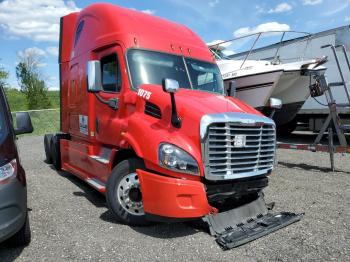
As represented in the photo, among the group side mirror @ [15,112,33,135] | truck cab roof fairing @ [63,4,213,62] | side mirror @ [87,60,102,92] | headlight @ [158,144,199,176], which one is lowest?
headlight @ [158,144,199,176]

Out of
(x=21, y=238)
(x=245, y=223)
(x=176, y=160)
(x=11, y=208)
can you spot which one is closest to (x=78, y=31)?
(x=176, y=160)

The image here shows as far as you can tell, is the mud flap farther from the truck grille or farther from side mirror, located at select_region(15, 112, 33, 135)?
side mirror, located at select_region(15, 112, 33, 135)

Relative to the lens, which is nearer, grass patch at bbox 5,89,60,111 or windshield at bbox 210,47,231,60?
windshield at bbox 210,47,231,60

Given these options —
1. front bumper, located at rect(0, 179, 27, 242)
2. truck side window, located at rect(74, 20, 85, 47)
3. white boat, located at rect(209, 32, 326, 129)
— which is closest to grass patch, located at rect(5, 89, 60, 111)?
white boat, located at rect(209, 32, 326, 129)

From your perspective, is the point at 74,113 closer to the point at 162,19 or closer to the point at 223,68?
the point at 162,19

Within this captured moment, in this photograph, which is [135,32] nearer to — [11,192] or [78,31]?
[78,31]

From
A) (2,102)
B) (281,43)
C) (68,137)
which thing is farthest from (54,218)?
(281,43)

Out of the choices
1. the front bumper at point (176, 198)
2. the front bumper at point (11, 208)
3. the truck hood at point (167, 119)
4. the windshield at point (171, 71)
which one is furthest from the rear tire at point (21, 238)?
the windshield at point (171, 71)

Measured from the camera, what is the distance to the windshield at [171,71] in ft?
19.0

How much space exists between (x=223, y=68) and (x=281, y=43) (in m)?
2.22

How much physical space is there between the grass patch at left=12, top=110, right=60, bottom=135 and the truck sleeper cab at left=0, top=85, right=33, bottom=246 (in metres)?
18.7

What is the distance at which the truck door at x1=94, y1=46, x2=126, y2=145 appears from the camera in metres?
5.86

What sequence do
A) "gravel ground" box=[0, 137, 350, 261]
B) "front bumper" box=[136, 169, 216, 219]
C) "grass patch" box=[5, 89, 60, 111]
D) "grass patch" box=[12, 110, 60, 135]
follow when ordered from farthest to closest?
1. "grass patch" box=[5, 89, 60, 111]
2. "grass patch" box=[12, 110, 60, 135]
3. "front bumper" box=[136, 169, 216, 219]
4. "gravel ground" box=[0, 137, 350, 261]

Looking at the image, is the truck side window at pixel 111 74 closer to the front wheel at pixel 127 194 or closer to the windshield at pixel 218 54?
the front wheel at pixel 127 194
